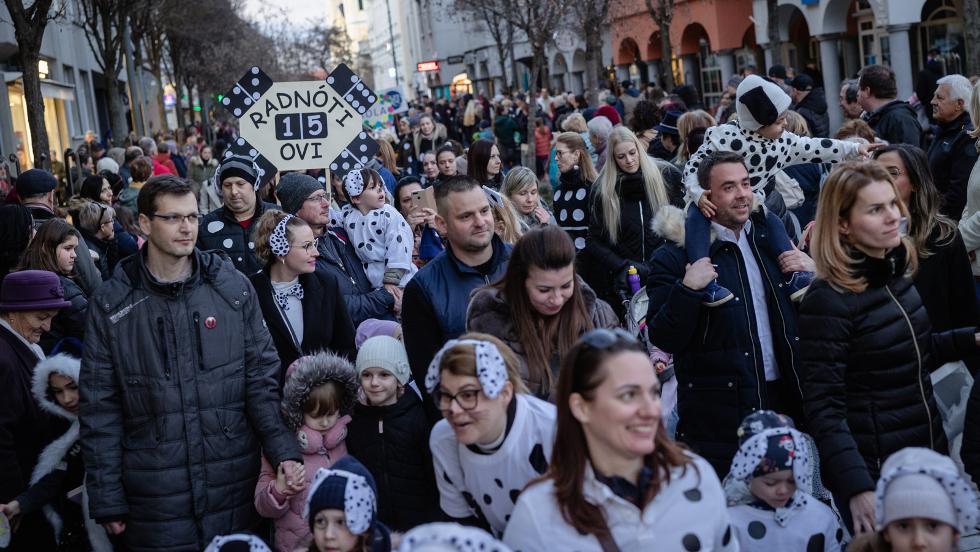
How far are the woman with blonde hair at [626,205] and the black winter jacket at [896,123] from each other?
2.48 m

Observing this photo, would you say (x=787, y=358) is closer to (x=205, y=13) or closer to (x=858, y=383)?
(x=858, y=383)

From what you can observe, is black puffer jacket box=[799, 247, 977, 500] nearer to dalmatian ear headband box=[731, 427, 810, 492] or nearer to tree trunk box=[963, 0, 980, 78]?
dalmatian ear headband box=[731, 427, 810, 492]

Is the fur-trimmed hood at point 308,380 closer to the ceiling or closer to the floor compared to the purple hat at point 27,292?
closer to the floor

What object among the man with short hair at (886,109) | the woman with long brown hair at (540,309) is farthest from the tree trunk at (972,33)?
the woman with long brown hair at (540,309)

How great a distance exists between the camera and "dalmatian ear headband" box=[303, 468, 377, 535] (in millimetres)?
4328

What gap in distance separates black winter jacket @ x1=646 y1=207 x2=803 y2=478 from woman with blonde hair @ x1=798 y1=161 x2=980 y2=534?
0.72m

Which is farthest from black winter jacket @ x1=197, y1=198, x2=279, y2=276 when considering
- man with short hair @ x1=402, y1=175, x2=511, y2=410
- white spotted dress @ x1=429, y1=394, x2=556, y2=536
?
white spotted dress @ x1=429, y1=394, x2=556, y2=536

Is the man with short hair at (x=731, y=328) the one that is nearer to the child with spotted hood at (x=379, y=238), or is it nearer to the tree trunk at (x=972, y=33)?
the child with spotted hood at (x=379, y=238)

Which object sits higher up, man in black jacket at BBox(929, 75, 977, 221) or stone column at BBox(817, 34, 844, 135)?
stone column at BBox(817, 34, 844, 135)

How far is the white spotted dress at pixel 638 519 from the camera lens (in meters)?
3.68

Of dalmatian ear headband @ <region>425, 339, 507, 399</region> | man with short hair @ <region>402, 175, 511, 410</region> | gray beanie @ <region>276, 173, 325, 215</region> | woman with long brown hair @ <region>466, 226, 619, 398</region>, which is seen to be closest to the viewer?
dalmatian ear headband @ <region>425, 339, 507, 399</region>

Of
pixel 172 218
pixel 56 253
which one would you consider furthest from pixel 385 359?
pixel 56 253

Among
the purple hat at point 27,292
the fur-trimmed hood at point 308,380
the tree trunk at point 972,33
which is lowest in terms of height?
the fur-trimmed hood at point 308,380

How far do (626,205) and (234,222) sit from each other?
2.87m
